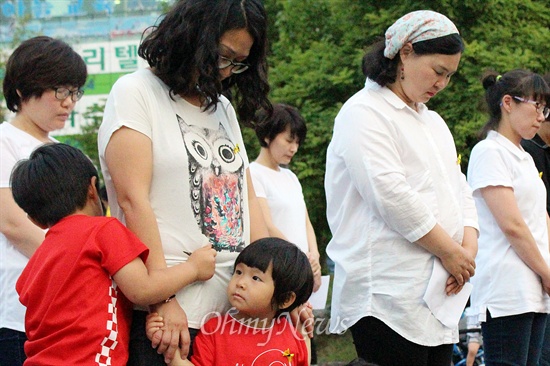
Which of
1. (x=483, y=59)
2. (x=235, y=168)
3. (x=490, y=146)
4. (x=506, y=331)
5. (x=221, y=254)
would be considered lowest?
(x=483, y=59)

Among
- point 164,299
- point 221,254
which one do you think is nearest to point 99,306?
point 164,299

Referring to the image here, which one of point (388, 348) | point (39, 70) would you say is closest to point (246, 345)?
point (388, 348)

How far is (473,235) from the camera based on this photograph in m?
3.73

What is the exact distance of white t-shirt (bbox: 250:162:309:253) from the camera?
18.0 feet

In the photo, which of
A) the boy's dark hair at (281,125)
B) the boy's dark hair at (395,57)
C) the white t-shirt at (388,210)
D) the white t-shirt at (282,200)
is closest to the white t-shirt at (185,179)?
the white t-shirt at (388,210)

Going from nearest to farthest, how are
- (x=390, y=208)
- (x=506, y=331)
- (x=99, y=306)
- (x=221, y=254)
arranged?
(x=99, y=306), (x=221, y=254), (x=390, y=208), (x=506, y=331)

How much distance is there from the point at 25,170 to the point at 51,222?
19cm

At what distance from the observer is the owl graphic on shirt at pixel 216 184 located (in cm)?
281

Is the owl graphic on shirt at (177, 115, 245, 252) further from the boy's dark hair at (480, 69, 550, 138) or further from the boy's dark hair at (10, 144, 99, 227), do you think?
the boy's dark hair at (480, 69, 550, 138)

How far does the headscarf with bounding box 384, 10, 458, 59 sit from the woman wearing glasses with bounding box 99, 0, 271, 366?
2.80 ft

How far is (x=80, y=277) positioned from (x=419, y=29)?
1792mm

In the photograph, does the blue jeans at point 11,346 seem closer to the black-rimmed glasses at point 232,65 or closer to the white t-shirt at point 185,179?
the white t-shirt at point 185,179

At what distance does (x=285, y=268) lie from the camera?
3.21 m

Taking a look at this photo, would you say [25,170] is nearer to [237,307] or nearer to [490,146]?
[237,307]
